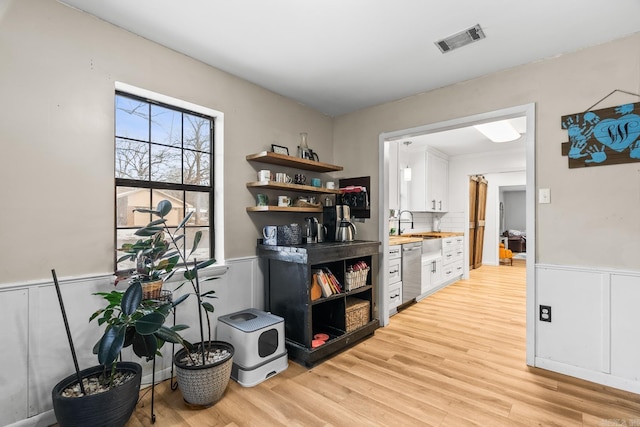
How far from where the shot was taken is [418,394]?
218cm

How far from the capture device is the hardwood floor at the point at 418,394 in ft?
6.25

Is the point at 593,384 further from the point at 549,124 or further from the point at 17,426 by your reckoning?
the point at 17,426

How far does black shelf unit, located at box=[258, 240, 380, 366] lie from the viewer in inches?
103

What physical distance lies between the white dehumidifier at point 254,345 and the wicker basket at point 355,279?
2.59ft

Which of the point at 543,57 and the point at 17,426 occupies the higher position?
the point at 543,57

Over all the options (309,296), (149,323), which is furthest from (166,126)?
(309,296)

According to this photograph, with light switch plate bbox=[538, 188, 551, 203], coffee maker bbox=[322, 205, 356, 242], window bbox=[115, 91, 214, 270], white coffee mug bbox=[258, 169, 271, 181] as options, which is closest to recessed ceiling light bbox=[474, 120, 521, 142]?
light switch plate bbox=[538, 188, 551, 203]

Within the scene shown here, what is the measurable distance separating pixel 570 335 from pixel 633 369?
0.38 meters

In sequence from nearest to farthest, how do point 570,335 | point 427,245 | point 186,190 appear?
point 570,335 → point 186,190 → point 427,245

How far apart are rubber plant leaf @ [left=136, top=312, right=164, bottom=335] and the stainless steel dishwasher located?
315cm

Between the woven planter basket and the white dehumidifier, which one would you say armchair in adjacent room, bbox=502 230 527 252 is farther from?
the woven planter basket

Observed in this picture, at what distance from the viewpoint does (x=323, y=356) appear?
2668mm

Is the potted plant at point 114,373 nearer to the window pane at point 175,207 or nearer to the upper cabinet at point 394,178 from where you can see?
the window pane at point 175,207

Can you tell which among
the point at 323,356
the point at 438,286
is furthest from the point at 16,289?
the point at 438,286
